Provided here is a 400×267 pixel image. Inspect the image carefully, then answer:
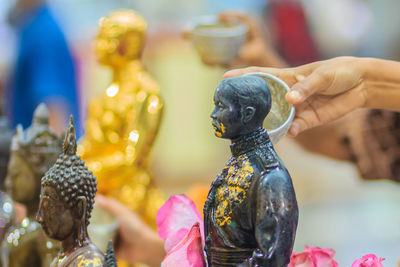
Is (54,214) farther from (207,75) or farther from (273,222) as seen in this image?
(207,75)

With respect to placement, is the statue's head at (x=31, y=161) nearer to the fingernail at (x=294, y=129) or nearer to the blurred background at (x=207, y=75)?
the fingernail at (x=294, y=129)

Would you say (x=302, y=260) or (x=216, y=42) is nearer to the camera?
(x=302, y=260)

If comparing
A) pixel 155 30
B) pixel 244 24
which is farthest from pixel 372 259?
pixel 155 30

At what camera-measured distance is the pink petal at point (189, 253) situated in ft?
2.60

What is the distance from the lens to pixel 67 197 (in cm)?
84

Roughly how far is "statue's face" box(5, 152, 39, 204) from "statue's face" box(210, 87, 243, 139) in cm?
50

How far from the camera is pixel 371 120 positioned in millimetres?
1686

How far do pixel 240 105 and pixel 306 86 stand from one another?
0.20m

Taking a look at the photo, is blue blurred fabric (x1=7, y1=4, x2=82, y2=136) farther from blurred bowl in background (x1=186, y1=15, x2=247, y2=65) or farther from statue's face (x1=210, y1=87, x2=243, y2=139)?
statue's face (x1=210, y1=87, x2=243, y2=139)

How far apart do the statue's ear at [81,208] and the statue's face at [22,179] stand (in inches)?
12.4

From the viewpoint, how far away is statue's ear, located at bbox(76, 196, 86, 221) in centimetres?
85

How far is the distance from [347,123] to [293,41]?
4.78 ft

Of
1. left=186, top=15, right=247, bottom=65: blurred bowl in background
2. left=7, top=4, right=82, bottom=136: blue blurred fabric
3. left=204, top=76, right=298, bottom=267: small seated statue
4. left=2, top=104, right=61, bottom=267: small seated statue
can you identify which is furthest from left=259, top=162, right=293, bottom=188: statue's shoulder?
left=7, top=4, right=82, bottom=136: blue blurred fabric

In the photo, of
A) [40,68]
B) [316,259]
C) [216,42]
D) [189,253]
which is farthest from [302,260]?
[40,68]
